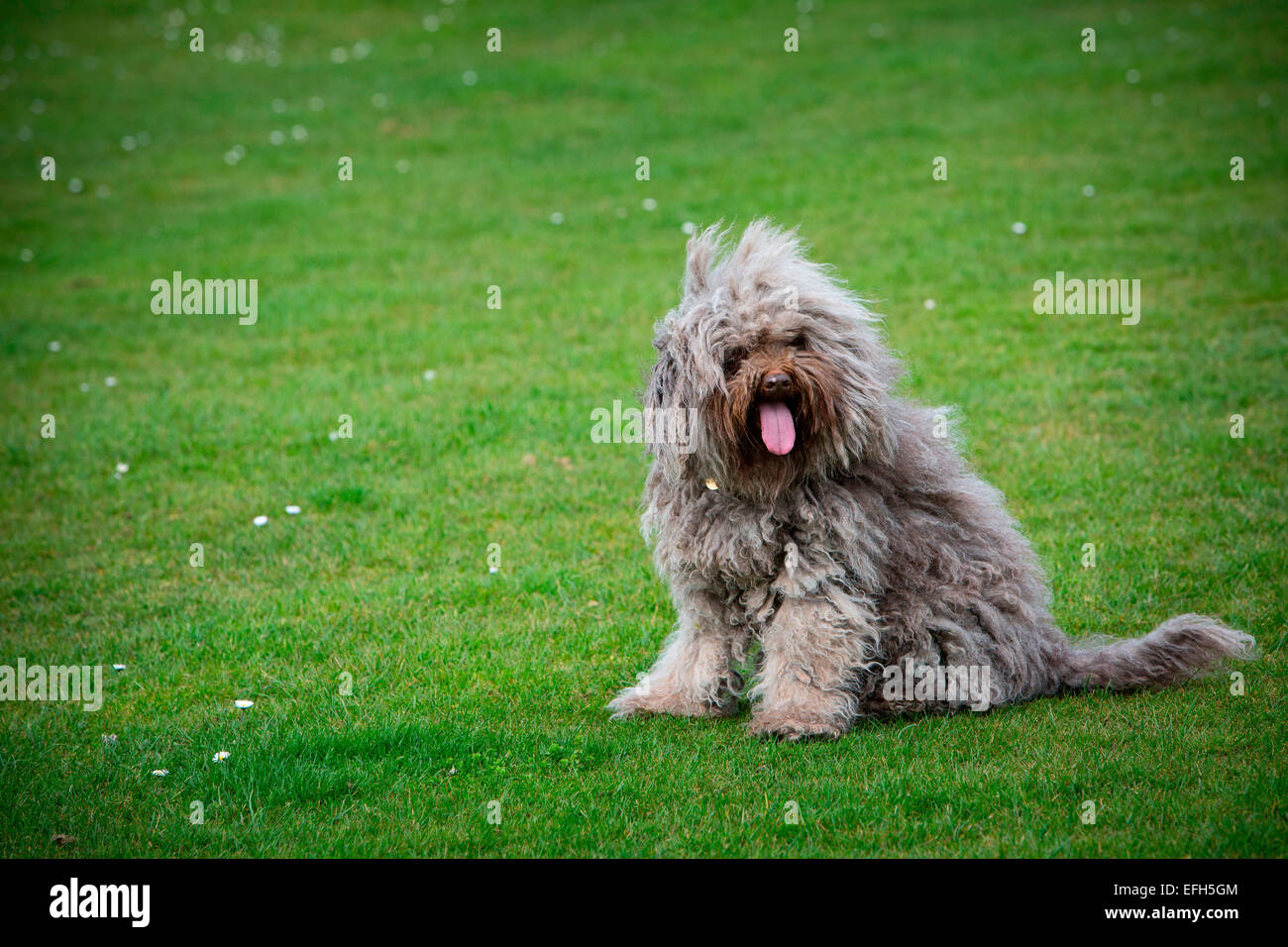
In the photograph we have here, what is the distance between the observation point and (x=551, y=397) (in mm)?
12453

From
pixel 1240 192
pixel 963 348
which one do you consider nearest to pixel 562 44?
pixel 1240 192

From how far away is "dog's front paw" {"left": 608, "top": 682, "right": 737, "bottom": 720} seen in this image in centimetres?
679

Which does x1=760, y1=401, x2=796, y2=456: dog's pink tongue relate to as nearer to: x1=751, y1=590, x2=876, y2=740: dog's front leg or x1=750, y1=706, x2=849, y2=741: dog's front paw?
x1=751, y1=590, x2=876, y2=740: dog's front leg

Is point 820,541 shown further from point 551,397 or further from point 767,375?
point 551,397

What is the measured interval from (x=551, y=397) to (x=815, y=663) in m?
6.56

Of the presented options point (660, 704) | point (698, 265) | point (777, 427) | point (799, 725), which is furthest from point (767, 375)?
point (660, 704)

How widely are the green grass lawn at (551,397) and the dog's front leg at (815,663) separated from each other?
0.20 metres

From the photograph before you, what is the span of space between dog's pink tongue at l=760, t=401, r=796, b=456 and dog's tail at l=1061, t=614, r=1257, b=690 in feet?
6.76

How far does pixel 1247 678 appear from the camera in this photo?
680cm

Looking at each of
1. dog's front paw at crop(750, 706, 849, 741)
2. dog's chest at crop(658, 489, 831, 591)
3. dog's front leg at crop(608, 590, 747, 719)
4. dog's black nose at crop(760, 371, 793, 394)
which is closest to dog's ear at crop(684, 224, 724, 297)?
dog's black nose at crop(760, 371, 793, 394)

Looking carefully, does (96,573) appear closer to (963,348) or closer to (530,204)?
(963,348)

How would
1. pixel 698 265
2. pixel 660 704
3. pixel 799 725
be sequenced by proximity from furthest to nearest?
pixel 660 704 < pixel 698 265 < pixel 799 725

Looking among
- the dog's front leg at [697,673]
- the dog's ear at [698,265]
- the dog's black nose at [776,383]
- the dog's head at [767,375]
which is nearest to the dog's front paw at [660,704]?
the dog's front leg at [697,673]
